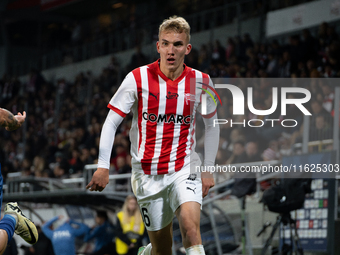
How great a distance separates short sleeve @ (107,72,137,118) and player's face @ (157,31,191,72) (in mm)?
323

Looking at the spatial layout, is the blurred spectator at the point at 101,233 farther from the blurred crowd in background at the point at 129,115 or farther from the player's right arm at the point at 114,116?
the player's right arm at the point at 114,116

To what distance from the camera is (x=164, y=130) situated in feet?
14.2

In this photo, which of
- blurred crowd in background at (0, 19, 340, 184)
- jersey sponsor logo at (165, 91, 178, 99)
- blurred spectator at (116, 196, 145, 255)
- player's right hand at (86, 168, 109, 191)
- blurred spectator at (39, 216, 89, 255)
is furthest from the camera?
blurred spectator at (39, 216, 89, 255)

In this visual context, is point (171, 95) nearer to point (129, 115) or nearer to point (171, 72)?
point (171, 72)

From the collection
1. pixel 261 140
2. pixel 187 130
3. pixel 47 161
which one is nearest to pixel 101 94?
pixel 47 161

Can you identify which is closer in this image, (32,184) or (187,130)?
(187,130)

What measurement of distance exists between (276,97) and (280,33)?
4.29m

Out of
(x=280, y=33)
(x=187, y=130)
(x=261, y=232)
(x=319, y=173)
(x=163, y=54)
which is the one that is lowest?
(x=261, y=232)

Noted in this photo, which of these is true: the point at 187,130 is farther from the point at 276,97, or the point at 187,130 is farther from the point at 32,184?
the point at 32,184

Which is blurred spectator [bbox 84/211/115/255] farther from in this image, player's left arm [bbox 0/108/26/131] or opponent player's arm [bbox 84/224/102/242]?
player's left arm [bbox 0/108/26/131]

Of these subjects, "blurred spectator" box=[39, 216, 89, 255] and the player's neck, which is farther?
"blurred spectator" box=[39, 216, 89, 255]

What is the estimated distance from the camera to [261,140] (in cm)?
760

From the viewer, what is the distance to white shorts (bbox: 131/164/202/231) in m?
4.21

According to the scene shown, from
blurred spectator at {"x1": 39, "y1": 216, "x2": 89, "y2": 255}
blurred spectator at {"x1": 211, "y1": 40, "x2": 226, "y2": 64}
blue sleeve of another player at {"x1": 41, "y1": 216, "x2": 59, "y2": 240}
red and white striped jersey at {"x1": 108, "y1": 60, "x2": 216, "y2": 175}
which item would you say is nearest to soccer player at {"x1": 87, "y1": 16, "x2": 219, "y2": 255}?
red and white striped jersey at {"x1": 108, "y1": 60, "x2": 216, "y2": 175}
